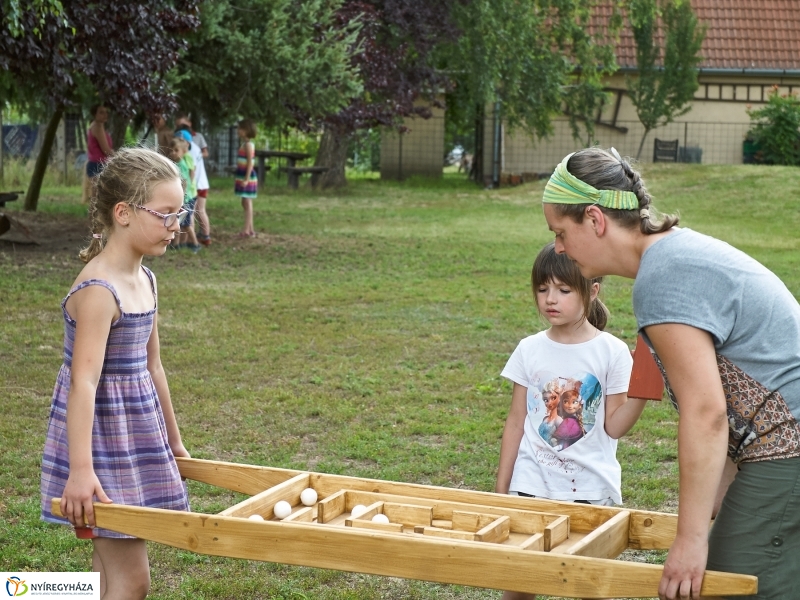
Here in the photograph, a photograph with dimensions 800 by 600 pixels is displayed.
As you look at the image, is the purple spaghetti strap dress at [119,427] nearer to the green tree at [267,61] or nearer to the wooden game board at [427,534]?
the wooden game board at [427,534]

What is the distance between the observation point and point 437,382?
26.1ft

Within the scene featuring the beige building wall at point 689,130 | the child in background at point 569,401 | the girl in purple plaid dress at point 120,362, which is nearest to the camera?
the girl in purple plaid dress at point 120,362

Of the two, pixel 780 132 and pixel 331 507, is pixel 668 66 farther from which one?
pixel 331 507

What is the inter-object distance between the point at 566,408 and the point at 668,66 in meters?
27.4

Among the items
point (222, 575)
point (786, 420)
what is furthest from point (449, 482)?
point (786, 420)

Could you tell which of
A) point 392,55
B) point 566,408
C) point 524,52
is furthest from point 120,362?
point 524,52

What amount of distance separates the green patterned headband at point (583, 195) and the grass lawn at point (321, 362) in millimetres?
2266

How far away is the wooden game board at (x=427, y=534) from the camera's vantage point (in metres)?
2.61

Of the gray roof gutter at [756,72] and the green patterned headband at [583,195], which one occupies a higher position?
the gray roof gutter at [756,72]

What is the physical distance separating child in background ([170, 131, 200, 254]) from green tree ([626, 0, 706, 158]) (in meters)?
17.8

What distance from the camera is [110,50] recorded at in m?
12.5

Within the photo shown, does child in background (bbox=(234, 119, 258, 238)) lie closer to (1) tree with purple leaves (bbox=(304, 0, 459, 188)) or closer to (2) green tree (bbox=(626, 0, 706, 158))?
(1) tree with purple leaves (bbox=(304, 0, 459, 188))

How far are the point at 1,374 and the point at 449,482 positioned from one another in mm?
3833

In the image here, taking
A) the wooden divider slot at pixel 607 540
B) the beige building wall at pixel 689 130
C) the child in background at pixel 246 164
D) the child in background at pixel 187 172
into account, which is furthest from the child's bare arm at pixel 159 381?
the beige building wall at pixel 689 130
